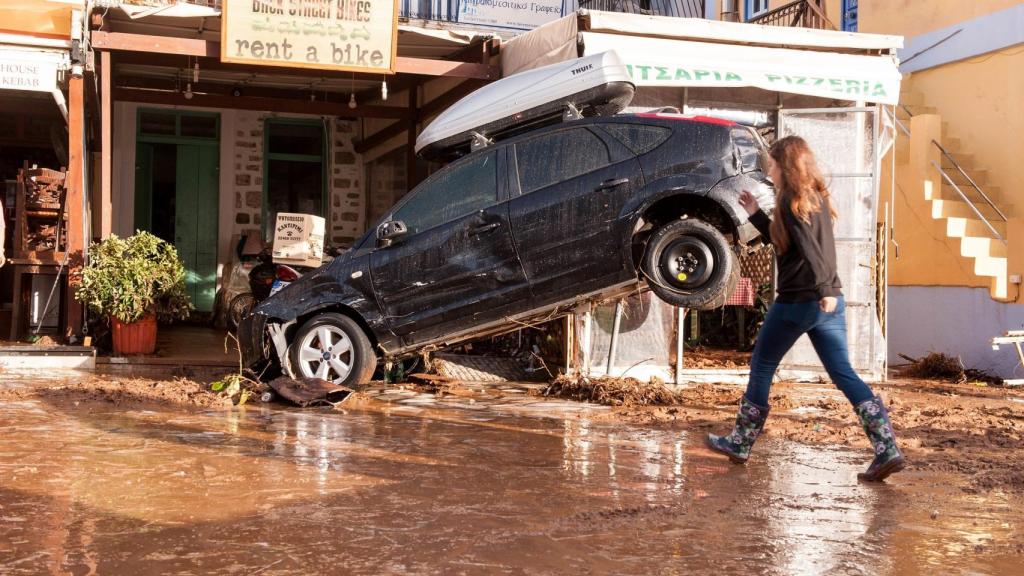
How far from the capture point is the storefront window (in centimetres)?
1589

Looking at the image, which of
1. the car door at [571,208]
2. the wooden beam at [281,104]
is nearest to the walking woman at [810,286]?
the car door at [571,208]

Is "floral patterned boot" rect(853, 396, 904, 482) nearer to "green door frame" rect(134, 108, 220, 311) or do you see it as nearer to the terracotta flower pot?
the terracotta flower pot

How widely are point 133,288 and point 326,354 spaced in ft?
8.94

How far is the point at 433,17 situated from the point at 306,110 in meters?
2.00

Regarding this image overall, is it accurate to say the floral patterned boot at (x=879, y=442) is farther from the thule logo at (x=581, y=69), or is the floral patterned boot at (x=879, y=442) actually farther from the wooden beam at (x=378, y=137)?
the wooden beam at (x=378, y=137)

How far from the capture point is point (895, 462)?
5145 mm

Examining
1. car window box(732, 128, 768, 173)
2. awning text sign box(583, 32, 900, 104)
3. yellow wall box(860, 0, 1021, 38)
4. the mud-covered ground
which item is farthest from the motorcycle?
yellow wall box(860, 0, 1021, 38)

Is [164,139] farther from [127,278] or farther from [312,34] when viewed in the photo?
[127,278]

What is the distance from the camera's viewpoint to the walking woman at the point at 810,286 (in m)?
5.24

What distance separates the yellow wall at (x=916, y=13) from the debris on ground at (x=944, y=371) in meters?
4.59

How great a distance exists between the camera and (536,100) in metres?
8.48

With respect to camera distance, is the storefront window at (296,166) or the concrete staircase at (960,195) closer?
the concrete staircase at (960,195)

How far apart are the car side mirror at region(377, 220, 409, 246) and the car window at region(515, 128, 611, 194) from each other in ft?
3.19

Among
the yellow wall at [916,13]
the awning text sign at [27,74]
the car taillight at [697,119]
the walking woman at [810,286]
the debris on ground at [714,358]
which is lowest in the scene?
the debris on ground at [714,358]
